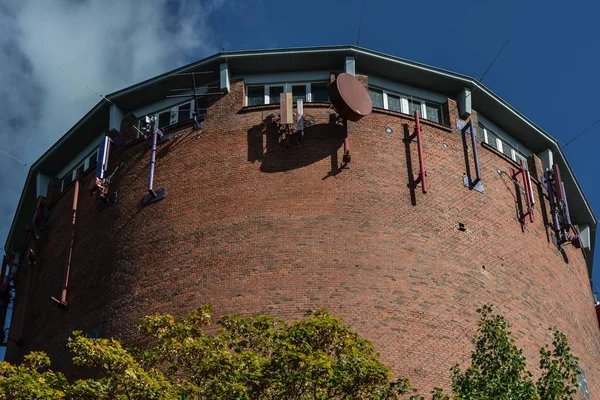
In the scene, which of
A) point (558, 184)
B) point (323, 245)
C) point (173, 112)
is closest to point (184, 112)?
point (173, 112)

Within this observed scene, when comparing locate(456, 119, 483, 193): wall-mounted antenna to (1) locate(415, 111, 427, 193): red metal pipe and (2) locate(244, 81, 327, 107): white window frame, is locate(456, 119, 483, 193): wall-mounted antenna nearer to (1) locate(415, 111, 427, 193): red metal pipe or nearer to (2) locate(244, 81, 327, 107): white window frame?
(1) locate(415, 111, 427, 193): red metal pipe

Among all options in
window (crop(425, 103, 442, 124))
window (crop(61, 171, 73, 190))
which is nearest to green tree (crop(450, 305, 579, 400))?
window (crop(425, 103, 442, 124))

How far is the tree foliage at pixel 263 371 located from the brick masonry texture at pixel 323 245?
6226 mm

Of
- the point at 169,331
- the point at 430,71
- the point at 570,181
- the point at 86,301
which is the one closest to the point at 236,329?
the point at 169,331

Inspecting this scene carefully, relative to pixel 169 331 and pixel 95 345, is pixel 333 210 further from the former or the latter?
pixel 95 345

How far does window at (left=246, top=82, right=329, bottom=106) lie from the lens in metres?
38.9

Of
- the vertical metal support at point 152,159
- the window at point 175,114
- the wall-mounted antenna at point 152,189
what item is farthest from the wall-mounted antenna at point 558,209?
the vertical metal support at point 152,159

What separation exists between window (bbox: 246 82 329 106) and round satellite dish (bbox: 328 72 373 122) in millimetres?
1999

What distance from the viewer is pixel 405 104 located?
39.6 metres

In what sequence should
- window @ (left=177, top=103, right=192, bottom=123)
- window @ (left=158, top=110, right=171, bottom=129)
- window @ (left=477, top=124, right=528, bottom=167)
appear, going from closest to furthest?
window @ (left=177, top=103, right=192, bottom=123) → window @ (left=158, top=110, right=171, bottom=129) → window @ (left=477, top=124, right=528, bottom=167)

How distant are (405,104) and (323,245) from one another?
8026mm

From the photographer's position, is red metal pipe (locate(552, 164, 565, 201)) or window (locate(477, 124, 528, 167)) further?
red metal pipe (locate(552, 164, 565, 201))

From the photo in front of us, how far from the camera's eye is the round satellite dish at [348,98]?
36406 millimetres

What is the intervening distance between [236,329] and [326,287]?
7.23m
